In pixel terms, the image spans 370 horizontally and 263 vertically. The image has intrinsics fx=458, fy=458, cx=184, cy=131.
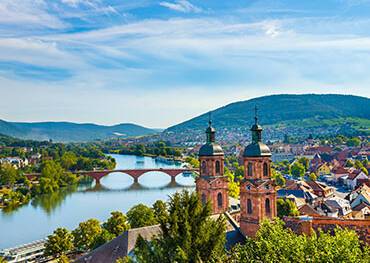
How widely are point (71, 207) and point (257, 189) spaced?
3961 cm

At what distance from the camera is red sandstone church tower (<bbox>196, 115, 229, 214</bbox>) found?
27.0 meters

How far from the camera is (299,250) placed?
13.7 meters

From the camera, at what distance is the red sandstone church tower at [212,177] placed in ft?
88.5

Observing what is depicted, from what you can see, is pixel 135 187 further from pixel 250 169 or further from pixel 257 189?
pixel 257 189

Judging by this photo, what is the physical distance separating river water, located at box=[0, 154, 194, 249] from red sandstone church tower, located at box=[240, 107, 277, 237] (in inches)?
841

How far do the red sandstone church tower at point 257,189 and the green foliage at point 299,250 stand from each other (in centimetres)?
780

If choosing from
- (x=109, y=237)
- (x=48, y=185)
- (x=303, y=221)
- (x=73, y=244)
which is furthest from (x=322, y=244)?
(x=48, y=185)

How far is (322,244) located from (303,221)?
804 cm

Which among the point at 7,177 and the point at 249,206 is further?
the point at 7,177

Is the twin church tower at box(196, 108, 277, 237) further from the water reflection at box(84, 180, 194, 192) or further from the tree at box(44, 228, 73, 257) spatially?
the water reflection at box(84, 180, 194, 192)

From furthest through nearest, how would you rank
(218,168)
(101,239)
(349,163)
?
(349,163) → (101,239) → (218,168)

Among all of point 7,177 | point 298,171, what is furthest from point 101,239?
point 298,171

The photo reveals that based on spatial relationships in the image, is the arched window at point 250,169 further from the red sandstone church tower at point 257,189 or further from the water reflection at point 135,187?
the water reflection at point 135,187

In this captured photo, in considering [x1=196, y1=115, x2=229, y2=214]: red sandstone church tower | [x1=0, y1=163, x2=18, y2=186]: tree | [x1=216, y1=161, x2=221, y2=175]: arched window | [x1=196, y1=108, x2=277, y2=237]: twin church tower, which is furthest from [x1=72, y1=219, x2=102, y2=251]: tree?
[x1=0, y1=163, x2=18, y2=186]: tree
